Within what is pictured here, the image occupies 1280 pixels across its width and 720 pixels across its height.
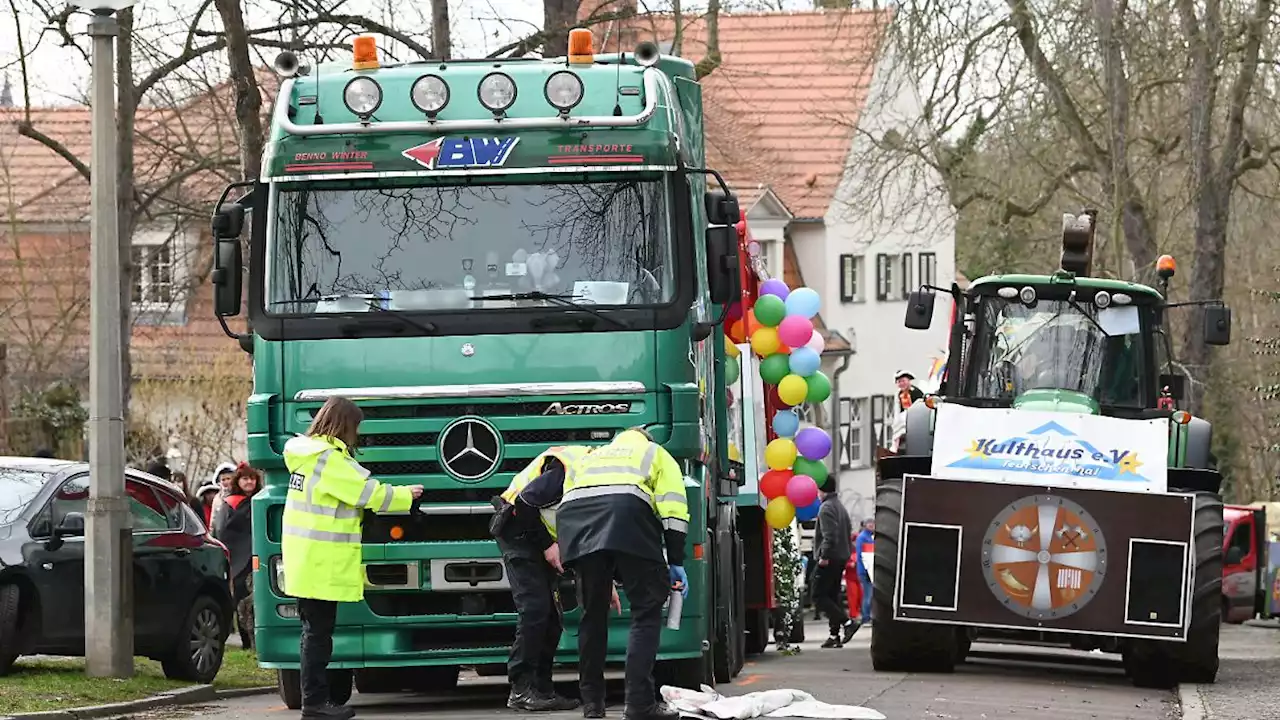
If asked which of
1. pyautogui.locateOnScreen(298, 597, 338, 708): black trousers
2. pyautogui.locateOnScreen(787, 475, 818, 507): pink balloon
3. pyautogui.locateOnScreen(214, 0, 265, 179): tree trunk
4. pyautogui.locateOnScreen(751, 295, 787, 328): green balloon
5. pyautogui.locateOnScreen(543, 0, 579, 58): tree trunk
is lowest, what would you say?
pyautogui.locateOnScreen(298, 597, 338, 708): black trousers

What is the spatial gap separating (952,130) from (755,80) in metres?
19.3

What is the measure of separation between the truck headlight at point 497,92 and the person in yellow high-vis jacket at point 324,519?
1904 mm

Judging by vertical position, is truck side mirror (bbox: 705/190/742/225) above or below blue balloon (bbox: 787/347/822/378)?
above

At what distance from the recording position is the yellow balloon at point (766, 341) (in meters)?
20.0

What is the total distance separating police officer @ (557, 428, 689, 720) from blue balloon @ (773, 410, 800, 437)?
7.80 meters

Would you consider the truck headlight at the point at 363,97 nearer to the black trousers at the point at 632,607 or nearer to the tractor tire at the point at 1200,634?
the black trousers at the point at 632,607

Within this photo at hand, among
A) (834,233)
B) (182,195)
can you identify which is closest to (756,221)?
(834,233)

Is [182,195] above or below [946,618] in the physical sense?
above

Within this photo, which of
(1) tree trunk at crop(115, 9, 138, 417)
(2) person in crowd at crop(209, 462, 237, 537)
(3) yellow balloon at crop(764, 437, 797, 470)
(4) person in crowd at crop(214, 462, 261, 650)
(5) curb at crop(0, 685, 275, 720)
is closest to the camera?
(5) curb at crop(0, 685, 275, 720)

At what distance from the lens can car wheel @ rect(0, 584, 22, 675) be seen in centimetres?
1597

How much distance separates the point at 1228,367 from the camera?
1917 inches

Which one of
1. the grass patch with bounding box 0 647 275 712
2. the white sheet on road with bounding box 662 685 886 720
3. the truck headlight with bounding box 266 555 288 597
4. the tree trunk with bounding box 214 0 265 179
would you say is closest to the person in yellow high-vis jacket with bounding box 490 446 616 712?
the white sheet on road with bounding box 662 685 886 720

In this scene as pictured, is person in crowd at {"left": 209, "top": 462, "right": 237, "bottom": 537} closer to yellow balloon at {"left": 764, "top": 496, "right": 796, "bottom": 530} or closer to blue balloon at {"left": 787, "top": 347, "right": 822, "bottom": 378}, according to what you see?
yellow balloon at {"left": 764, "top": 496, "right": 796, "bottom": 530}

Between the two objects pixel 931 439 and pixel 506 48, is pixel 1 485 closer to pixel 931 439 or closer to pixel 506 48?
pixel 931 439
